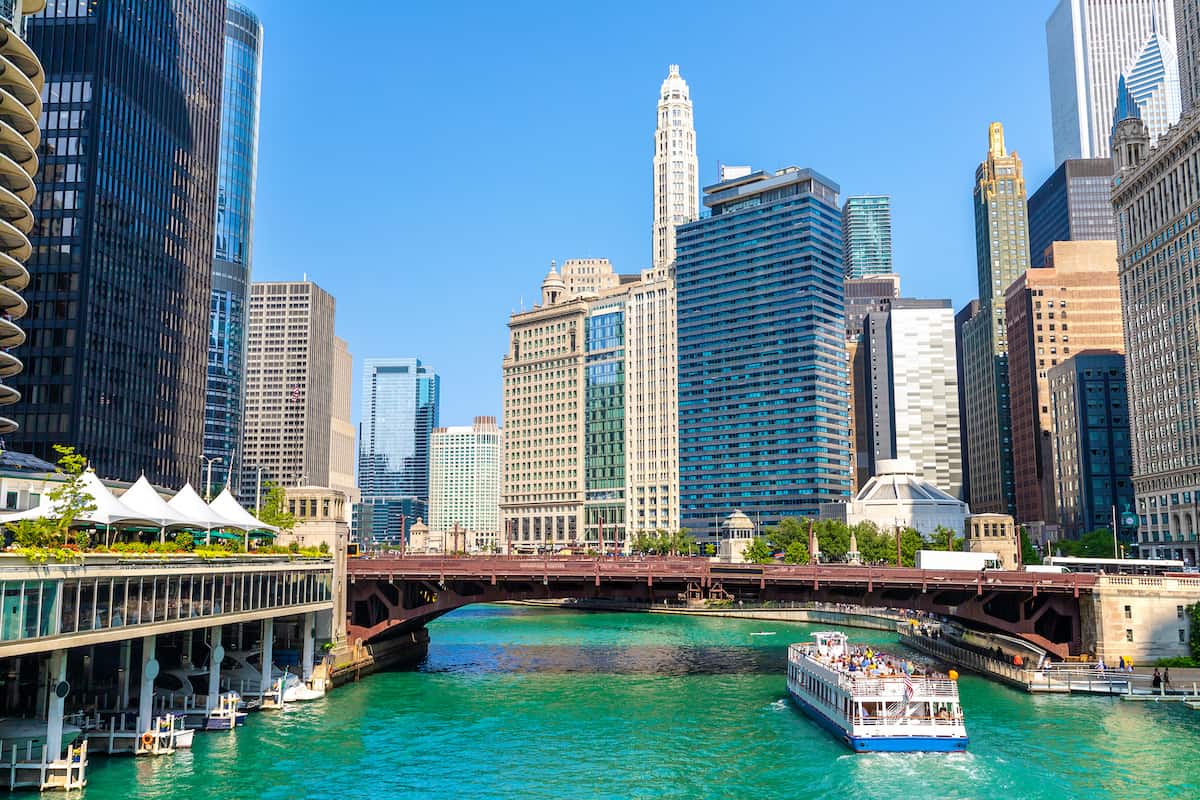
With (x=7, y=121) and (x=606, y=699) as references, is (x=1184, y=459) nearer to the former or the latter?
(x=606, y=699)

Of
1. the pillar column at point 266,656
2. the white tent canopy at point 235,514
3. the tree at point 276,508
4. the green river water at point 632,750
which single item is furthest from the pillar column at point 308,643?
the tree at point 276,508

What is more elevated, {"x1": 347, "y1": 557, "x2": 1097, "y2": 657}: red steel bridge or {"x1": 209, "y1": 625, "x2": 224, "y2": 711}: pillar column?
{"x1": 347, "y1": 557, "x2": 1097, "y2": 657}: red steel bridge

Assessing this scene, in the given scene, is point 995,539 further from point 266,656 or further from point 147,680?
point 147,680

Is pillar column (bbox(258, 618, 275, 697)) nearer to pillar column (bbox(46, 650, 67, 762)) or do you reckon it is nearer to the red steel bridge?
the red steel bridge

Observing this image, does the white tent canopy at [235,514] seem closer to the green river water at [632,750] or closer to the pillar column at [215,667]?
the pillar column at [215,667]

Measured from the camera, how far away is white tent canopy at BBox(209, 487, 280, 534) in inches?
3155

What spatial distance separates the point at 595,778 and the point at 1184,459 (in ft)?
424

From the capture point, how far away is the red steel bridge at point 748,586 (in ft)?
295

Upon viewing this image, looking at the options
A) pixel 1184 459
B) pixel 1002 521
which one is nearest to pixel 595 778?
pixel 1184 459

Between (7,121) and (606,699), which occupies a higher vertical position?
(7,121)

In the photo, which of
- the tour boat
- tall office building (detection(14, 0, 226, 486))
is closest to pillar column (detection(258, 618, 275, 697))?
the tour boat

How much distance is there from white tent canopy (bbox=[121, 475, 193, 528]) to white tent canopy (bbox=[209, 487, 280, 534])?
8.57 meters

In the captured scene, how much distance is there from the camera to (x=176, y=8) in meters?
168

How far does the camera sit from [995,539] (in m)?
165
